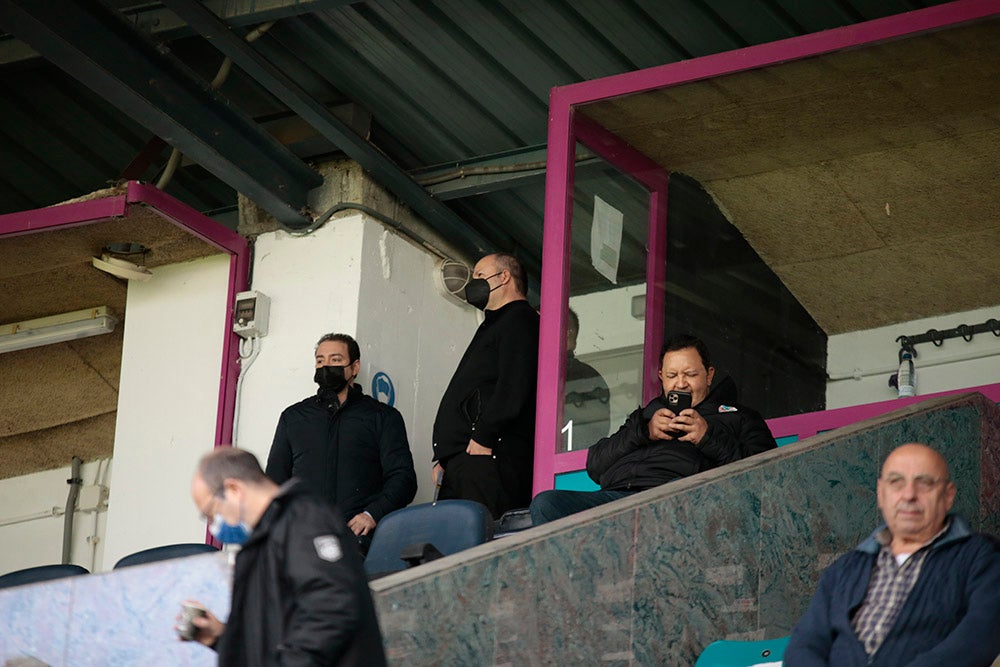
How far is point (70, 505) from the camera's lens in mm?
9641

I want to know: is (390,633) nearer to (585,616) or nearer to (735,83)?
(585,616)

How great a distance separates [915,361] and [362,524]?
2.33 metres

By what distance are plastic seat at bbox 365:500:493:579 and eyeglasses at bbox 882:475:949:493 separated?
1.49 metres

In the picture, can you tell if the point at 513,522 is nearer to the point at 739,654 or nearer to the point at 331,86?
the point at 739,654

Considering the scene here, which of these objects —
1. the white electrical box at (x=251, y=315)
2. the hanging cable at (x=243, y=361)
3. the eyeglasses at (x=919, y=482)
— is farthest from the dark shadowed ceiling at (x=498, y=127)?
the eyeglasses at (x=919, y=482)

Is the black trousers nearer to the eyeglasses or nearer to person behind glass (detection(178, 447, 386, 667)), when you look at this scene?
the eyeglasses

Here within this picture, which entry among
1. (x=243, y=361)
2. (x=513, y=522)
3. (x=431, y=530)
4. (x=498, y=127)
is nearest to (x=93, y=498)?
(x=243, y=361)

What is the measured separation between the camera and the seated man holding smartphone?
547cm

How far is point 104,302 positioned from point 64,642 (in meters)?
4.12

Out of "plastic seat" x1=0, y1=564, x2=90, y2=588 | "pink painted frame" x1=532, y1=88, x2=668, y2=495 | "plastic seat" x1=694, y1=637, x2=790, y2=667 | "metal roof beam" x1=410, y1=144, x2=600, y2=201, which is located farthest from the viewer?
"metal roof beam" x1=410, y1=144, x2=600, y2=201

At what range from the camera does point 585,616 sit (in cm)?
451

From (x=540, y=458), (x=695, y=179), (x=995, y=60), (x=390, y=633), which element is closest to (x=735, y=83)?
(x=695, y=179)

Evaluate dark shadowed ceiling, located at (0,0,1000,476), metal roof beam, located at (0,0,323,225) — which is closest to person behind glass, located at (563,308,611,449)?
dark shadowed ceiling, located at (0,0,1000,476)

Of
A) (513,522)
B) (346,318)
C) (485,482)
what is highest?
(346,318)
